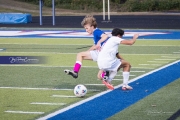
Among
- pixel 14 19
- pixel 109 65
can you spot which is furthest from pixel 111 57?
pixel 14 19

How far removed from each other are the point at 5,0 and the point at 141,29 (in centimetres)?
3509

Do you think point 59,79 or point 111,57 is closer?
point 111,57

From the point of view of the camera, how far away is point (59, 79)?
13.7 m

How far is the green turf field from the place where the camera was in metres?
9.97

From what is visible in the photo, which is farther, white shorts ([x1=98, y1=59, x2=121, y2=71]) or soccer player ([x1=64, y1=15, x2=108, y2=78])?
soccer player ([x1=64, y1=15, x2=108, y2=78])

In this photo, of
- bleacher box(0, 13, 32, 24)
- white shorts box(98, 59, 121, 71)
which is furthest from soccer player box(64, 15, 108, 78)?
bleacher box(0, 13, 32, 24)

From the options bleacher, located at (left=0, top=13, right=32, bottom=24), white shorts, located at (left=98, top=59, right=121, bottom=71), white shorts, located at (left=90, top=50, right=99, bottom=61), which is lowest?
bleacher, located at (left=0, top=13, right=32, bottom=24)

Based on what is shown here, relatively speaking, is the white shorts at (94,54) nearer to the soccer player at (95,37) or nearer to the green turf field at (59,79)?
the soccer player at (95,37)

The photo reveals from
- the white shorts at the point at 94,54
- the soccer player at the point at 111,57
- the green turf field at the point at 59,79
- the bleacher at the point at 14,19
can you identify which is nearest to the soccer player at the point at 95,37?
the white shorts at the point at 94,54

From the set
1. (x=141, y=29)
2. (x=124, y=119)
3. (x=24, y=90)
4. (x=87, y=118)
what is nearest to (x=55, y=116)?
(x=87, y=118)

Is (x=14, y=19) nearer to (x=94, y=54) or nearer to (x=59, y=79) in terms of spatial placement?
(x=59, y=79)

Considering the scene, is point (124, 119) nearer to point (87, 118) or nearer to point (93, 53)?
point (87, 118)

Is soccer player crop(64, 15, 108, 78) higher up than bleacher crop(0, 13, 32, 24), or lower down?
higher up

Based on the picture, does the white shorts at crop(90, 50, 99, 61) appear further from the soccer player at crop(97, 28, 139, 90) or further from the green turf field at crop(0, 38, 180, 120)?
the green turf field at crop(0, 38, 180, 120)
